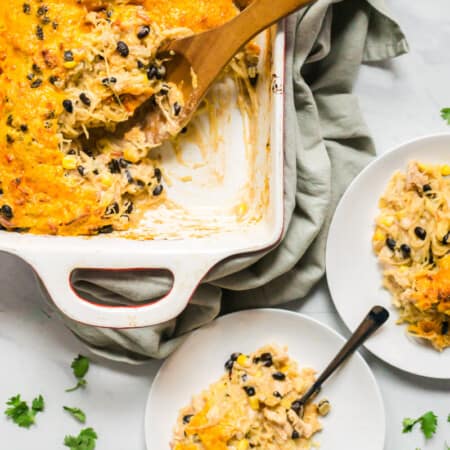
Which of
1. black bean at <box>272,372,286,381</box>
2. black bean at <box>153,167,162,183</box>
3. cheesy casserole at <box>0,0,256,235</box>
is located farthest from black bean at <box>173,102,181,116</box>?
black bean at <box>272,372,286,381</box>

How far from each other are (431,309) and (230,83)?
109cm

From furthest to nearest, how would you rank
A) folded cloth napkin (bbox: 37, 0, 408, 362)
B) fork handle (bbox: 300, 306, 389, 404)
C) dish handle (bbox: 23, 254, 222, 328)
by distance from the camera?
fork handle (bbox: 300, 306, 389, 404) < folded cloth napkin (bbox: 37, 0, 408, 362) < dish handle (bbox: 23, 254, 222, 328)

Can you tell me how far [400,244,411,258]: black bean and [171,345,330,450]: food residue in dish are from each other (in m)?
0.55

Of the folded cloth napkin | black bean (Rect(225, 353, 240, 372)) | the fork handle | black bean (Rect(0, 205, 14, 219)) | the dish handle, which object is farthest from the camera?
black bean (Rect(225, 353, 240, 372))

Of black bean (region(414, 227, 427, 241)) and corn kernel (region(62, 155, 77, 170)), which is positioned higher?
corn kernel (region(62, 155, 77, 170))

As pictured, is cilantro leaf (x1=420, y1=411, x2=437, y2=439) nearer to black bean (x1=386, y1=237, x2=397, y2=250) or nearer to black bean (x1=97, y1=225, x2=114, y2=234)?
black bean (x1=386, y1=237, x2=397, y2=250)

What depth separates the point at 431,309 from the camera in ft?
8.09

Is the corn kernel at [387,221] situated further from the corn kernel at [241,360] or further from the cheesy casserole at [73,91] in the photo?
the cheesy casserole at [73,91]

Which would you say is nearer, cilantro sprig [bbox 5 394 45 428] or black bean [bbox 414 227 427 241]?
black bean [bbox 414 227 427 241]

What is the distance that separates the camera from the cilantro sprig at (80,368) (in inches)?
104

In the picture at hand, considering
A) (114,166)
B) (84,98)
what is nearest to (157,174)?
(114,166)

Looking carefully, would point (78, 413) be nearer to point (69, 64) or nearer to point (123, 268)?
point (123, 268)

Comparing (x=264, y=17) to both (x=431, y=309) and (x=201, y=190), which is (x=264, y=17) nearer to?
(x=201, y=190)

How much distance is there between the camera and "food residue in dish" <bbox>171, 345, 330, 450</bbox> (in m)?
2.47
